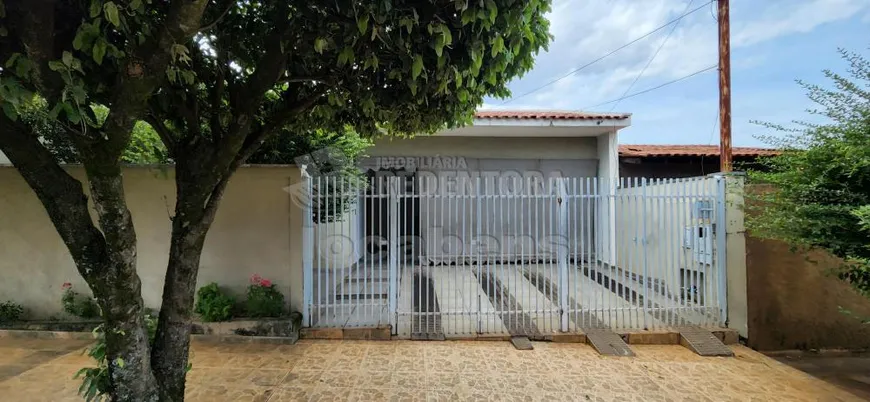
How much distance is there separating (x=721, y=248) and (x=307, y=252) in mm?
5149

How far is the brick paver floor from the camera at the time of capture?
3.27 metres

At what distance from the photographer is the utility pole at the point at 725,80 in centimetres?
606

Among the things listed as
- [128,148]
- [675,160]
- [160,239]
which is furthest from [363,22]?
[675,160]

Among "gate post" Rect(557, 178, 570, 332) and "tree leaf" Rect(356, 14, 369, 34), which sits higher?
"tree leaf" Rect(356, 14, 369, 34)

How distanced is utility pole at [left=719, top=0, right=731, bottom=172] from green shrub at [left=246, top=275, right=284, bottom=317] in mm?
6860

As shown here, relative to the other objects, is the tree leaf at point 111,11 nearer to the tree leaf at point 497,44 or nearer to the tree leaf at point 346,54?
the tree leaf at point 346,54

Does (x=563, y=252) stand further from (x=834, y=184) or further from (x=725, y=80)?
(x=725, y=80)

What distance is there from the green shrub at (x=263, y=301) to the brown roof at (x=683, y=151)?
24.3 feet

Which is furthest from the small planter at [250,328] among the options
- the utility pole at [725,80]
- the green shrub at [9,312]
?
the utility pole at [725,80]

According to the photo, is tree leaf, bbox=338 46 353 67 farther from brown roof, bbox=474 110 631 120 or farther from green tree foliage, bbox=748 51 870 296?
brown roof, bbox=474 110 631 120

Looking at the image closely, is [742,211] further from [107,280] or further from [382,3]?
[107,280]

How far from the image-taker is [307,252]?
4598mm

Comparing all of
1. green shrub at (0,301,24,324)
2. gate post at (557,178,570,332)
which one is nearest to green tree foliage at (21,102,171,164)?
green shrub at (0,301,24,324)

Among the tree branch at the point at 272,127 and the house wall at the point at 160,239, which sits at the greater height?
the tree branch at the point at 272,127
